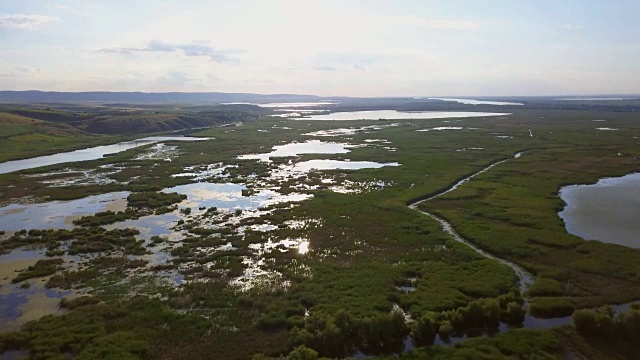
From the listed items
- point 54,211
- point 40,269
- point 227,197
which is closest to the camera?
point 40,269

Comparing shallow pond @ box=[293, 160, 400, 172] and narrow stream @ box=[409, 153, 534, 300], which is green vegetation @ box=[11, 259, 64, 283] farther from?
shallow pond @ box=[293, 160, 400, 172]

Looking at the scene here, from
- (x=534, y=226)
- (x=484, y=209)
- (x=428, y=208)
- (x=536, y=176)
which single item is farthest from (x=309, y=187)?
(x=536, y=176)

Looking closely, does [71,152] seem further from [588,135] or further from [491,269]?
[588,135]

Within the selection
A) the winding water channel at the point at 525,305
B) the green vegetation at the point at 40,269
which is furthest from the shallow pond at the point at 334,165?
the green vegetation at the point at 40,269

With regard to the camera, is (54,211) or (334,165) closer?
(54,211)

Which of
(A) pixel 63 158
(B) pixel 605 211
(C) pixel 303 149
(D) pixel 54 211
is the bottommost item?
(D) pixel 54 211

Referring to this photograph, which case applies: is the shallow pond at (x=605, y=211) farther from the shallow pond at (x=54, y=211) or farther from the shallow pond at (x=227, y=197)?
the shallow pond at (x=54, y=211)

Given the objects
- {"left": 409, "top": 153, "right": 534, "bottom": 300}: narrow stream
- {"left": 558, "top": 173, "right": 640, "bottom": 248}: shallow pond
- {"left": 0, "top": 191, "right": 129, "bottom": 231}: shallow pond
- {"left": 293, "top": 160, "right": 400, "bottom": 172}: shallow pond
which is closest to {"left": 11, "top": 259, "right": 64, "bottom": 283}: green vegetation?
{"left": 0, "top": 191, "right": 129, "bottom": 231}: shallow pond

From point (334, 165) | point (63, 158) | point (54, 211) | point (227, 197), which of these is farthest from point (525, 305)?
point (63, 158)

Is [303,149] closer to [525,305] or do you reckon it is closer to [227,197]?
[227,197]
